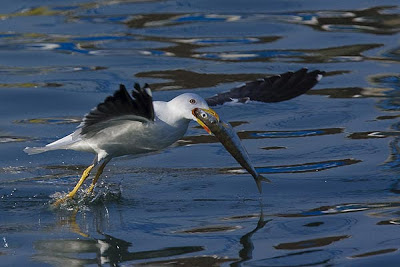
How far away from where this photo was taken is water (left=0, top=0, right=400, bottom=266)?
782cm

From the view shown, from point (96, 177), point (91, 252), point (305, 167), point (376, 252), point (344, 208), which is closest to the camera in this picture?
point (376, 252)

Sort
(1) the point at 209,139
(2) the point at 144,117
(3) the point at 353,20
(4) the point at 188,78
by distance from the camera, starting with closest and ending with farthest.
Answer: (2) the point at 144,117
(1) the point at 209,139
(4) the point at 188,78
(3) the point at 353,20

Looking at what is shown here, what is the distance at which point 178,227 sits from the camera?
323 inches

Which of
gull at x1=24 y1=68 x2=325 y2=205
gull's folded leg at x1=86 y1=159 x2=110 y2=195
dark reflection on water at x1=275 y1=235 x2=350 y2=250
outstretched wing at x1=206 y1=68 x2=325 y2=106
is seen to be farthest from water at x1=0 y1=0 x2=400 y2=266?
outstretched wing at x1=206 y1=68 x2=325 y2=106

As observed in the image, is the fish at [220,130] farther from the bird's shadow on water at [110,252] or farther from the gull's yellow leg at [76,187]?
the gull's yellow leg at [76,187]

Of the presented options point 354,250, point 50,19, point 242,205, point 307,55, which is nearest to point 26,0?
point 50,19

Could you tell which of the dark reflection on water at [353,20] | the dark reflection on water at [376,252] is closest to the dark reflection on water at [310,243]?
the dark reflection on water at [376,252]

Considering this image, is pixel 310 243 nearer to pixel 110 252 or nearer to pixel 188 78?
pixel 110 252

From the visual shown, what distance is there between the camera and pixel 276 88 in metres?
9.32

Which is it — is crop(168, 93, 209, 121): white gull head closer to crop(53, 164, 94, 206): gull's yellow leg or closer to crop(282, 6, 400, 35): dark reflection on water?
crop(53, 164, 94, 206): gull's yellow leg

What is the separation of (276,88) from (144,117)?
5.05 ft

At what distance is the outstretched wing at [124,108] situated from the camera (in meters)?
7.69

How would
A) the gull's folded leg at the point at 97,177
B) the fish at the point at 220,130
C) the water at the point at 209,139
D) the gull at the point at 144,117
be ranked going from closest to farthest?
the water at the point at 209,139 → the gull at the point at 144,117 → the fish at the point at 220,130 → the gull's folded leg at the point at 97,177

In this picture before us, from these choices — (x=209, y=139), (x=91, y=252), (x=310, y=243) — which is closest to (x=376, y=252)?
(x=310, y=243)
